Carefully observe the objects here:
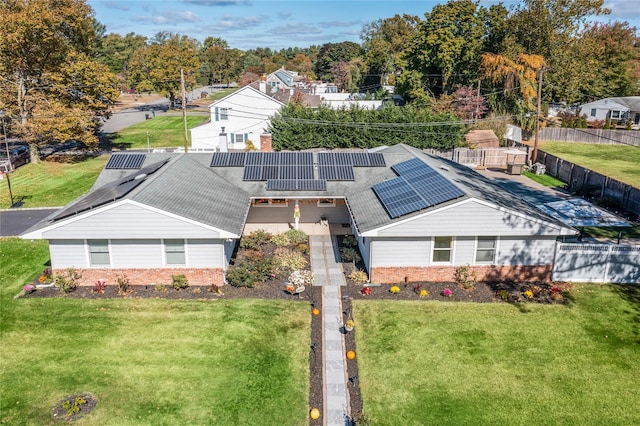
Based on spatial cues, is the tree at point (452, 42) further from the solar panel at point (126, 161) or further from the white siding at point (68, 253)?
the white siding at point (68, 253)

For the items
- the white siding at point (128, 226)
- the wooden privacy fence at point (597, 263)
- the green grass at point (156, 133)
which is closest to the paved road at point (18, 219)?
the white siding at point (128, 226)

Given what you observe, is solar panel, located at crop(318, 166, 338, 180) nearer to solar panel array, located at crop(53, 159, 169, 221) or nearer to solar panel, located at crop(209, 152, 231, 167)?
solar panel, located at crop(209, 152, 231, 167)

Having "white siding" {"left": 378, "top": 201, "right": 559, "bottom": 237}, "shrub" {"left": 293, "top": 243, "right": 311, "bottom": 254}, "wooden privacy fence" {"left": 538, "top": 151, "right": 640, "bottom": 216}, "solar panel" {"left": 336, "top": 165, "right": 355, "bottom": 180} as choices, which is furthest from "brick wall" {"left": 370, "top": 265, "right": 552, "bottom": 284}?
"wooden privacy fence" {"left": 538, "top": 151, "right": 640, "bottom": 216}

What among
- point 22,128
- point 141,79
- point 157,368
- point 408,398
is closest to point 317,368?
Answer: point 408,398

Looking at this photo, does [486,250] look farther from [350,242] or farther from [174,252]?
[174,252]

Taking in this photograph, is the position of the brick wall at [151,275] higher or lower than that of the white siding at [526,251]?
lower
